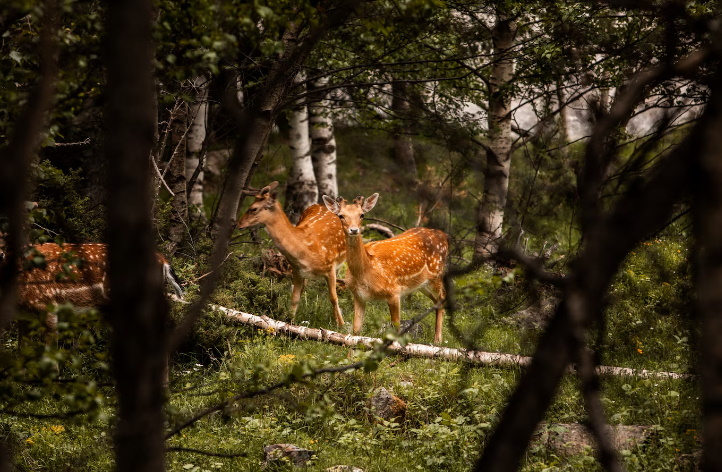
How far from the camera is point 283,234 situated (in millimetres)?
10945

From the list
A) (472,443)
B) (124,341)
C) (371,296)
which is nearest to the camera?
(124,341)

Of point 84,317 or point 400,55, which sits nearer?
point 84,317

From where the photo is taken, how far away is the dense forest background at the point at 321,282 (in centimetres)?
208

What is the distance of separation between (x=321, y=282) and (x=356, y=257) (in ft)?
7.95

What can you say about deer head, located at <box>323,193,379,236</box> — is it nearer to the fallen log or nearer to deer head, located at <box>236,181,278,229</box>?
the fallen log

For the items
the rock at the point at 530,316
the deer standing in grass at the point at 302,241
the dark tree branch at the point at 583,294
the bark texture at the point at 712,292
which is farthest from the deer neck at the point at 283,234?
the bark texture at the point at 712,292

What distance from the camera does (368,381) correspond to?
7.45 meters

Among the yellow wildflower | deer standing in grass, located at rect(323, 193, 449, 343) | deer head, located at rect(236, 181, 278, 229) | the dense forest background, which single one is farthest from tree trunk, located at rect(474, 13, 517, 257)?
the yellow wildflower

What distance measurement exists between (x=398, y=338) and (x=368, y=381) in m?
4.04

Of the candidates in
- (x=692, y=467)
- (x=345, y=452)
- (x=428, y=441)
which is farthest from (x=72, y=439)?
(x=692, y=467)

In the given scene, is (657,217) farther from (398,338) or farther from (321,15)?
(321,15)

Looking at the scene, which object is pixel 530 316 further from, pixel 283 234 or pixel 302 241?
pixel 283 234

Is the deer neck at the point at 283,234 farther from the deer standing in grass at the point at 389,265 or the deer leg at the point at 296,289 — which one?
the deer standing in grass at the point at 389,265

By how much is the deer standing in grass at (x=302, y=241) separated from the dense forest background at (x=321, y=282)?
1.40 feet
